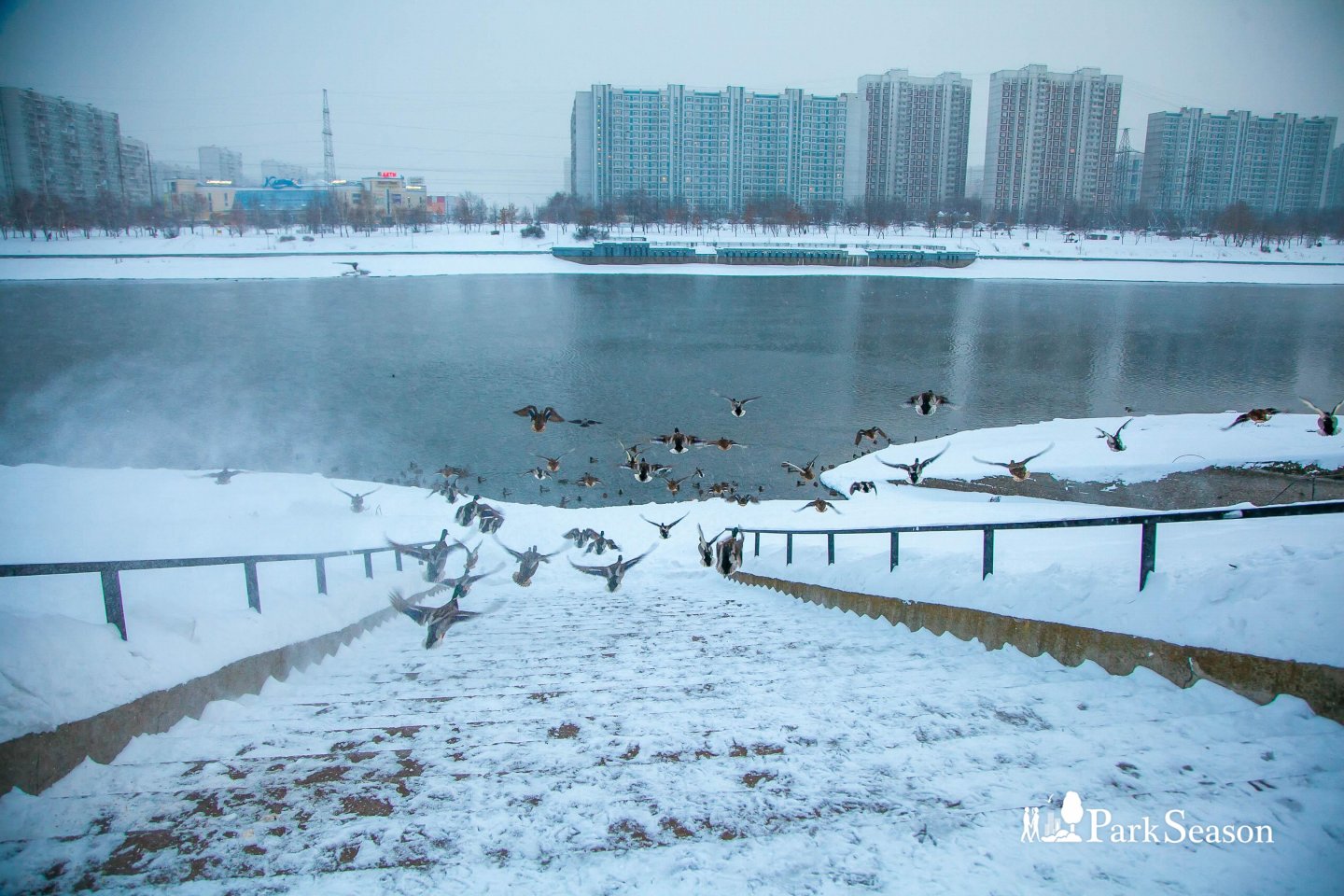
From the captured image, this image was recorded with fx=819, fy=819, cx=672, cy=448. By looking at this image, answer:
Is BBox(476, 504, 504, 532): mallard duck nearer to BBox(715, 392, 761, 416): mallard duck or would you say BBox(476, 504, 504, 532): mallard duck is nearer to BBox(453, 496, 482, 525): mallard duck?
BBox(453, 496, 482, 525): mallard duck

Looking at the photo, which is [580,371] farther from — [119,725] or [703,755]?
[703,755]

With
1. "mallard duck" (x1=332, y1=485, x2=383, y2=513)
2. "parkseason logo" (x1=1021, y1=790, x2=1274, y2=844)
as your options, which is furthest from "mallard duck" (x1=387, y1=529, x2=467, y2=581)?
"mallard duck" (x1=332, y1=485, x2=383, y2=513)

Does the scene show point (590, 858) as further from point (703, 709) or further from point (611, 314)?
point (611, 314)

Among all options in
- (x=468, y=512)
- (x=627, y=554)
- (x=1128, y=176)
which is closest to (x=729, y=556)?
(x=627, y=554)

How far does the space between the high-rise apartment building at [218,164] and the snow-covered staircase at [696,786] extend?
14002cm

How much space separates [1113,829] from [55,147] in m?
20.1

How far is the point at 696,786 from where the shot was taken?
325 cm

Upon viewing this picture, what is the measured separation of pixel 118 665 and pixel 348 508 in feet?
45.3

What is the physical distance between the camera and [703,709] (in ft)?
13.5

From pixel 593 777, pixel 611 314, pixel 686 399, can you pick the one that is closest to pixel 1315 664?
pixel 593 777

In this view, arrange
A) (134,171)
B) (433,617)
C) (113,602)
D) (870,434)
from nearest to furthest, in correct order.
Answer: (113,602), (433,617), (870,434), (134,171)

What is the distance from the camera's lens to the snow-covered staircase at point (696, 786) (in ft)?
9.04

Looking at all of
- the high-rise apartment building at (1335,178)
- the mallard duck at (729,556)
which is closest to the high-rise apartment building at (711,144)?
the high-rise apartment building at (1335,178)

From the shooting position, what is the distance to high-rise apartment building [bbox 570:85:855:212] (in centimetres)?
15100
